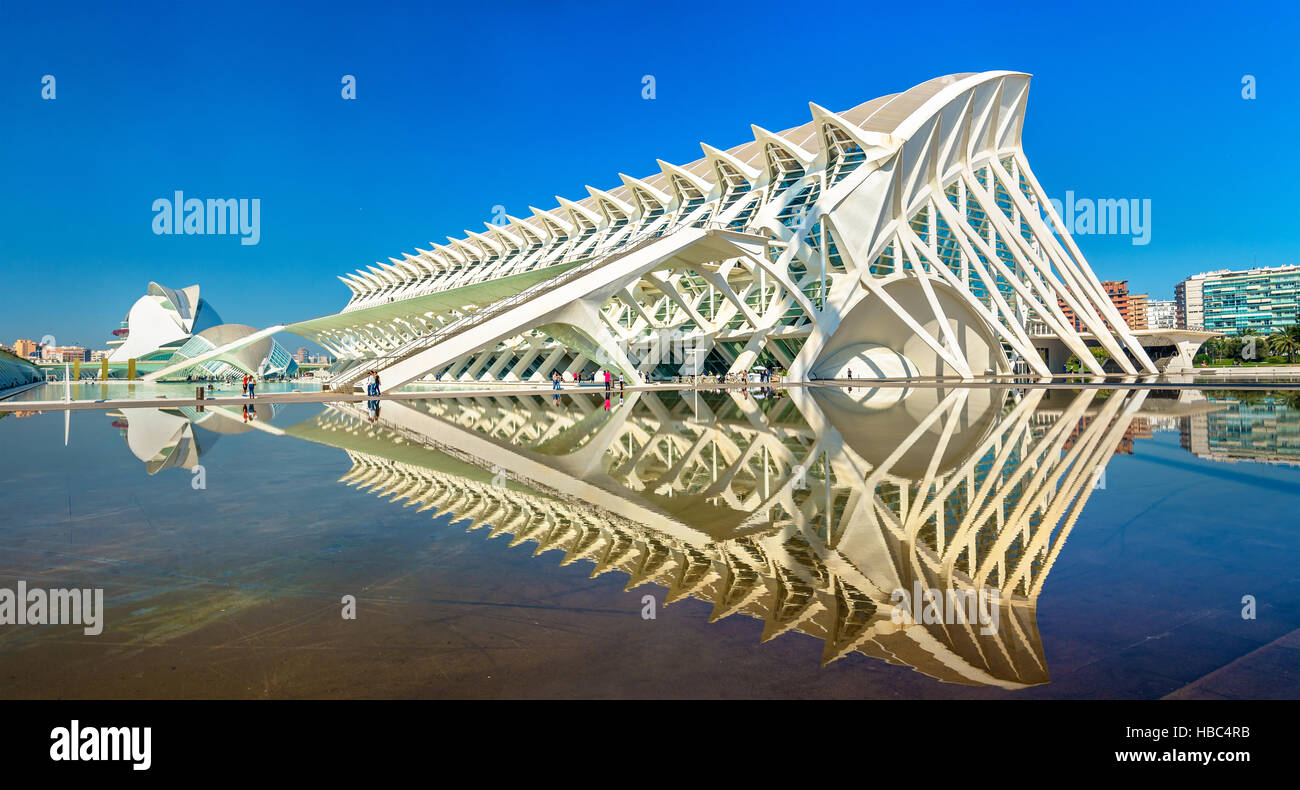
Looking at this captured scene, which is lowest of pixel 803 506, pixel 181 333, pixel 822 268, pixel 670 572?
pixel 670 572

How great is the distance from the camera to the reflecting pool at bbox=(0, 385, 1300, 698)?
104 inches

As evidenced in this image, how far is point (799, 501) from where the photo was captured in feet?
19.3

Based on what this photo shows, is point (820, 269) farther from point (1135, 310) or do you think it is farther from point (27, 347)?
point (27, 347)

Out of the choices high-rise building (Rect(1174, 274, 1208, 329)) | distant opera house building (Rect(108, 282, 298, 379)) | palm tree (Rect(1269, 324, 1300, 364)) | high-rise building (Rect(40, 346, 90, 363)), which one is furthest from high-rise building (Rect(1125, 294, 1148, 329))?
high-rise building (Rect(40, 346, 90, 363))

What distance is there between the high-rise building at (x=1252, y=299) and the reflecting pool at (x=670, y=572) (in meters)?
150

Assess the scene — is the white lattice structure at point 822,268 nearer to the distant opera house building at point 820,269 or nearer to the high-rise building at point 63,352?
the distant opera house building at point 820,269

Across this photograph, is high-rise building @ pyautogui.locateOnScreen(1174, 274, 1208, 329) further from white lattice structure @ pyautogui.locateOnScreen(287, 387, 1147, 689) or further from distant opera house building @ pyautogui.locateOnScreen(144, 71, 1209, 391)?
white lattice structure @ pyautogui.locateOnScreen(287, 387, 1147, 689)

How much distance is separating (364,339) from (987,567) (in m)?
63.7

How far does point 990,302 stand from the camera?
143 feet

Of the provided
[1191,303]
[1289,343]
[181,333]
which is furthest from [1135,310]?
[181,333]

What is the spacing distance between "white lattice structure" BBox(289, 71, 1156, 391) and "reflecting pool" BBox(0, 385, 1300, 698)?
56.9 feet

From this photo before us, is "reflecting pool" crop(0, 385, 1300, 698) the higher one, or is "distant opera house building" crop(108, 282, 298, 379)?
"distant opera house building" crop(108, 282, 298, 379)

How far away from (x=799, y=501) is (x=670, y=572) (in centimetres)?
222
